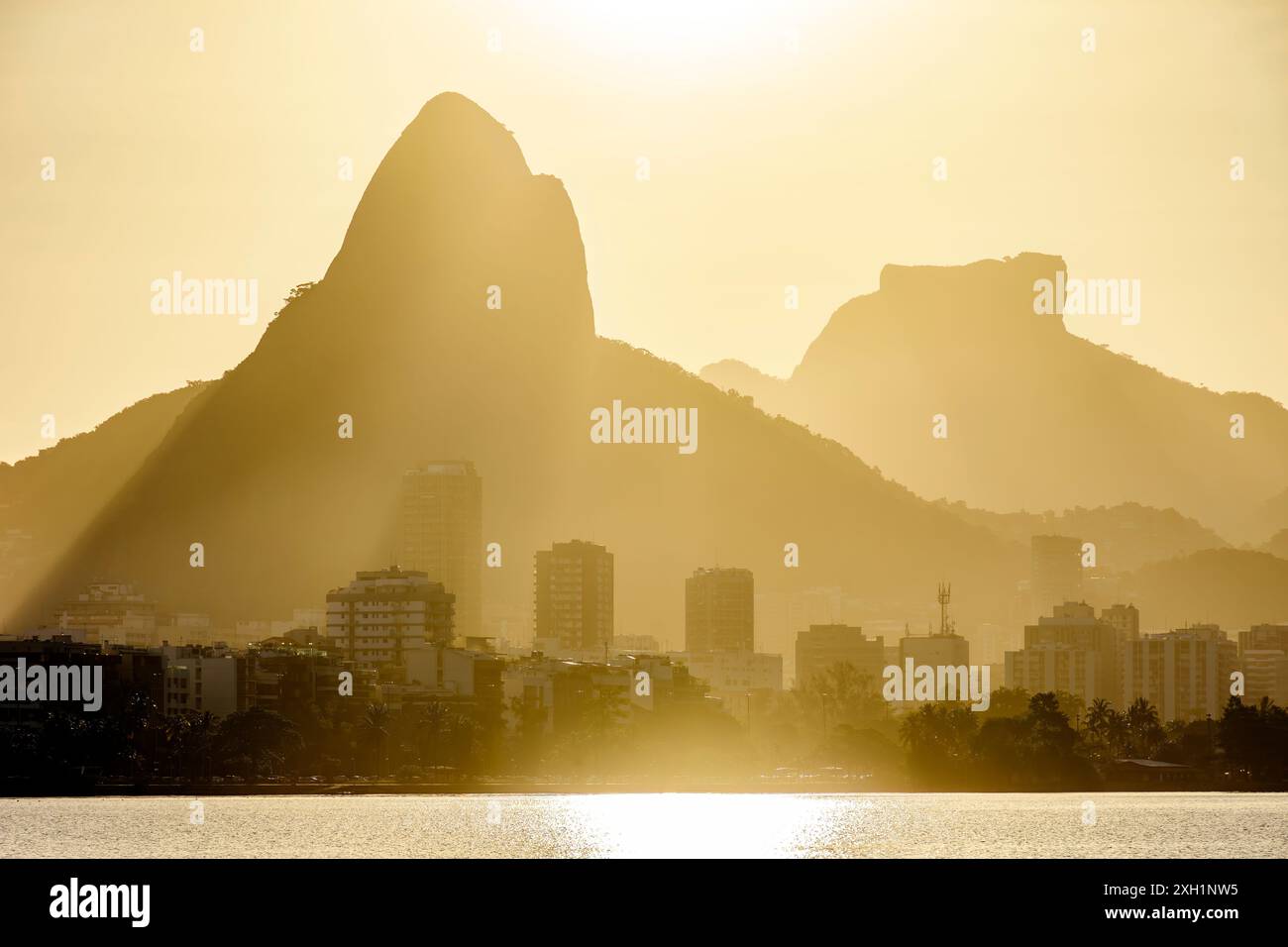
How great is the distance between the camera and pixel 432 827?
17575cm

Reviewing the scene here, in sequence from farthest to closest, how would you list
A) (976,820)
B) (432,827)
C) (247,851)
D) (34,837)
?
1. (976,820)
2. (432,827)
3. (34,837)
4. (247,851)

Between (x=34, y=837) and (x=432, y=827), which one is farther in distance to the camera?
(x=432, y=827)
